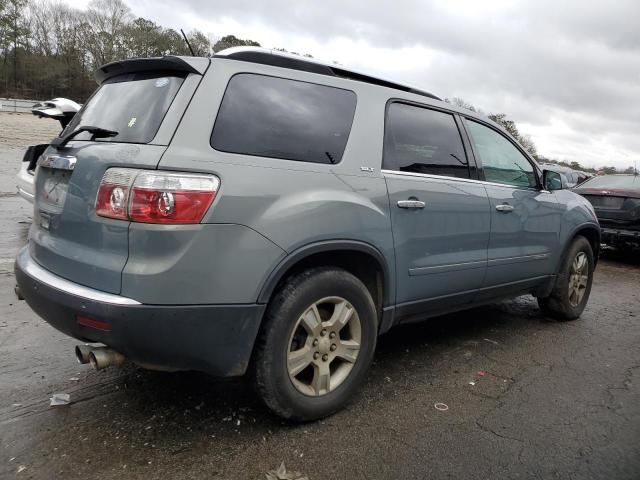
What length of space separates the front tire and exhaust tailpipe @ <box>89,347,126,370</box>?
650mm

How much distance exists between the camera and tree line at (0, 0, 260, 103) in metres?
68.7

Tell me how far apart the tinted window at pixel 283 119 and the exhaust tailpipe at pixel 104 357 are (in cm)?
108

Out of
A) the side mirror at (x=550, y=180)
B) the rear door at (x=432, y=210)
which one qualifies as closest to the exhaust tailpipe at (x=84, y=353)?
the rear door at (x=432, y=210)

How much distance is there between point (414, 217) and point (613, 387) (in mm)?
1890

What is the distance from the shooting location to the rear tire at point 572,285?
15.9 ft

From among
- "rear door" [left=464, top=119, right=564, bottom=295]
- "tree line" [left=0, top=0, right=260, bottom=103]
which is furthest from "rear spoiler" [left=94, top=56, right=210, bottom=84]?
"tree line" [left=0, top=0, right=260, bottom=103]

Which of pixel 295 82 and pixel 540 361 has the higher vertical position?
pixel 295 82

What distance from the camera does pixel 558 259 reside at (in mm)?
4727

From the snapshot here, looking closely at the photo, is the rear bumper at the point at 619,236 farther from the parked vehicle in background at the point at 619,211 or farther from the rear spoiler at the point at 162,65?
the rear spoiler at the point at 162,65

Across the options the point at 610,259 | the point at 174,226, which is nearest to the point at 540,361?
the point at 174,226

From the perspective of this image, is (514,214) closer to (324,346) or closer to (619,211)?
(324,346)

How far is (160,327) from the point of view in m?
2.23

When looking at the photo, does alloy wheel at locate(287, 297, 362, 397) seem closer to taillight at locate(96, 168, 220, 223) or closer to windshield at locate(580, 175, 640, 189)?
taillight at locate(96, 168, 220, 223)

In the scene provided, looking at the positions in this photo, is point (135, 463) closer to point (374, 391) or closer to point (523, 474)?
point (374, 391)
